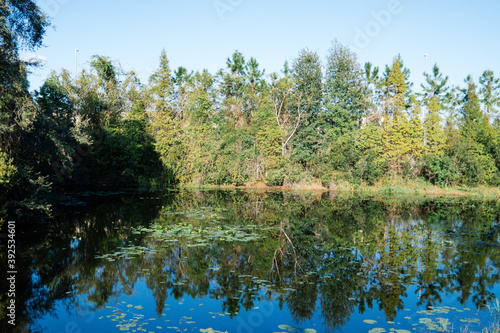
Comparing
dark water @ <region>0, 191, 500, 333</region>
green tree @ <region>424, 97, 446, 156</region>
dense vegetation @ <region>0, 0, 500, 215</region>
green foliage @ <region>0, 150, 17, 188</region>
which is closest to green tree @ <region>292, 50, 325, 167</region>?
dense vegetation @ <region>0, 0, 500, 215</region>

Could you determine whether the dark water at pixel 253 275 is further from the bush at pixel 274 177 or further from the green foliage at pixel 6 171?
the bush at pixel 274 177

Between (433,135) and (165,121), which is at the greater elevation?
(165,121)

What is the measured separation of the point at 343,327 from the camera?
553cm

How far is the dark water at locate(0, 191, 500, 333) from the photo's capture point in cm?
570

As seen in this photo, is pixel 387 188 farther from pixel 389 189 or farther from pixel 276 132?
pixel 276 132

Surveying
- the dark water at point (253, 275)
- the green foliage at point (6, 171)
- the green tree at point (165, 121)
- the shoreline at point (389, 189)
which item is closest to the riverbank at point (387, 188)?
the shoreline at point (389, 189)

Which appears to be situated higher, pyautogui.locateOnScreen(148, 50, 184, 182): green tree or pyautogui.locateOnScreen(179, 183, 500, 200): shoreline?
pyautogui.locateOnScreen(148, 50, 184, 182): green tree

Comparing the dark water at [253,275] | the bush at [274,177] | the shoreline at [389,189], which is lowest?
the dark water at [253,275]

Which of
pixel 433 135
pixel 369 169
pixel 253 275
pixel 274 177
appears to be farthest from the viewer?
pixel 433 135

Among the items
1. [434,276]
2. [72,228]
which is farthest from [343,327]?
[72,228]

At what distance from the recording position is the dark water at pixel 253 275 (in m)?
5.70

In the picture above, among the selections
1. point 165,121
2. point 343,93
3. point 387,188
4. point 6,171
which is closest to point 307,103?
point 343,93

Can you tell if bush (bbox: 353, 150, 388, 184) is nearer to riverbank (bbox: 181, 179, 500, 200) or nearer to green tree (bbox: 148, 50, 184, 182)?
riverbank (bbox: 181, 179, 500, 200)

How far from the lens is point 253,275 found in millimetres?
7695
